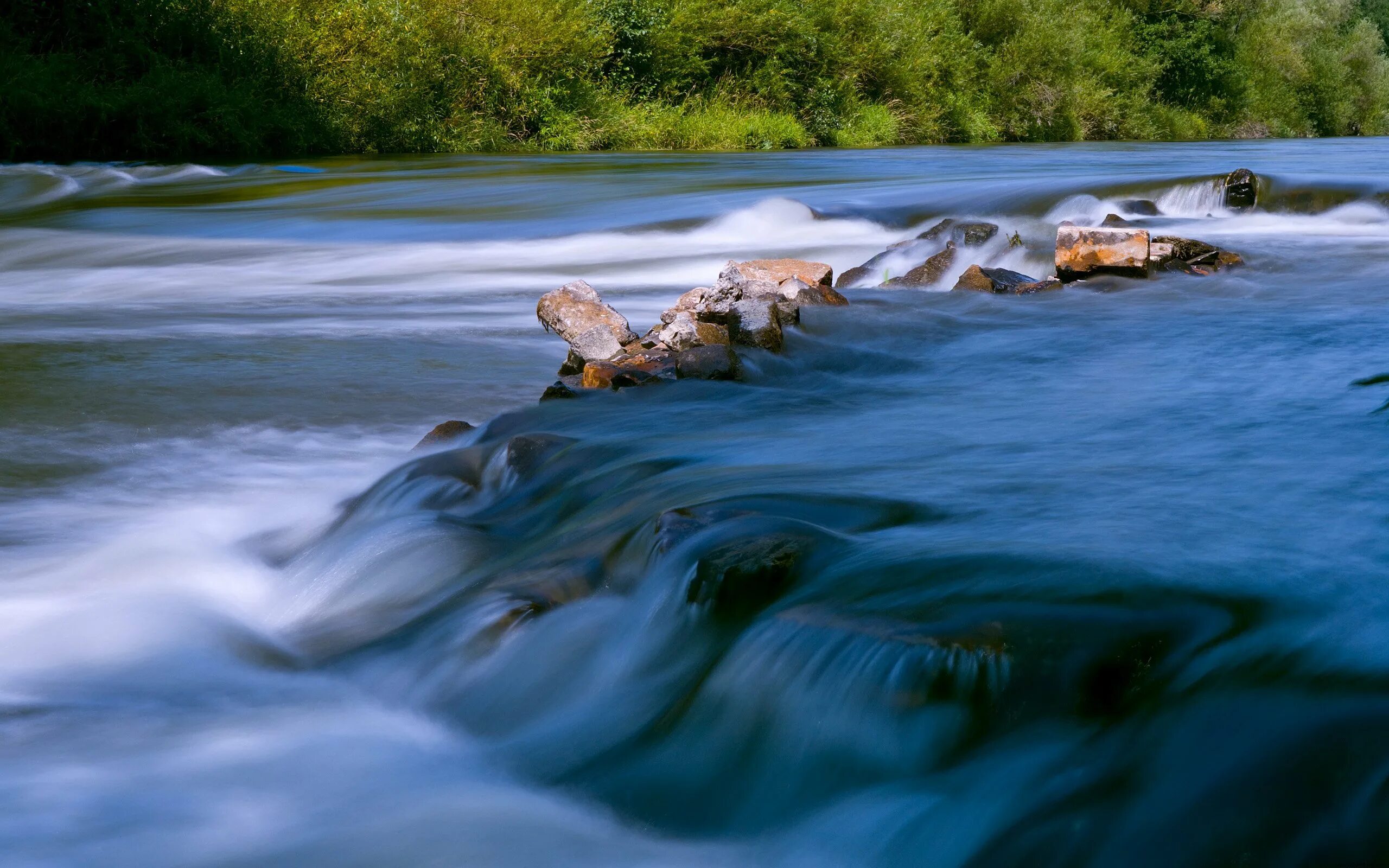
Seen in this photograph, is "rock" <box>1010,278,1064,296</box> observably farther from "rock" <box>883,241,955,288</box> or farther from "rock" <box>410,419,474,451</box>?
"rock" <box>410,419,474,451</box>

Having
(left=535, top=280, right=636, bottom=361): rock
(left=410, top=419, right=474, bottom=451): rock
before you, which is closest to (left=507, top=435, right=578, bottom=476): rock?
(left=410, top=419, right=474, bottom=451): rock

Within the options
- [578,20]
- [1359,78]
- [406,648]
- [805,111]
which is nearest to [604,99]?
[578,20]

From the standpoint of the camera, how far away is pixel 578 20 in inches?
960

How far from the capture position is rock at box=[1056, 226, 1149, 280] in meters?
6.73

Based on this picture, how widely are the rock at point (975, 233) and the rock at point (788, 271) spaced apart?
5.52 feet

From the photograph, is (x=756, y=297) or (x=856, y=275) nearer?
(x=756, y=297)

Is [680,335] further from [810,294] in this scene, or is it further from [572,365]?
[810,294]

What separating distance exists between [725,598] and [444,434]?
2038mm

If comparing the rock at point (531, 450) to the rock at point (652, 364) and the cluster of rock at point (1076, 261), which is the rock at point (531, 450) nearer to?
the rock at point (652, 364)

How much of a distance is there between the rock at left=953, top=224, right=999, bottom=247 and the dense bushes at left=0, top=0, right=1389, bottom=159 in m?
15.0

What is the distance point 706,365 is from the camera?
15.5 feet

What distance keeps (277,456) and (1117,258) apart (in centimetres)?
444

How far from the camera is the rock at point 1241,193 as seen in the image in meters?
9.79

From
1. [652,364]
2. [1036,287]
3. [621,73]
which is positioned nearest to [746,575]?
[652,364]
